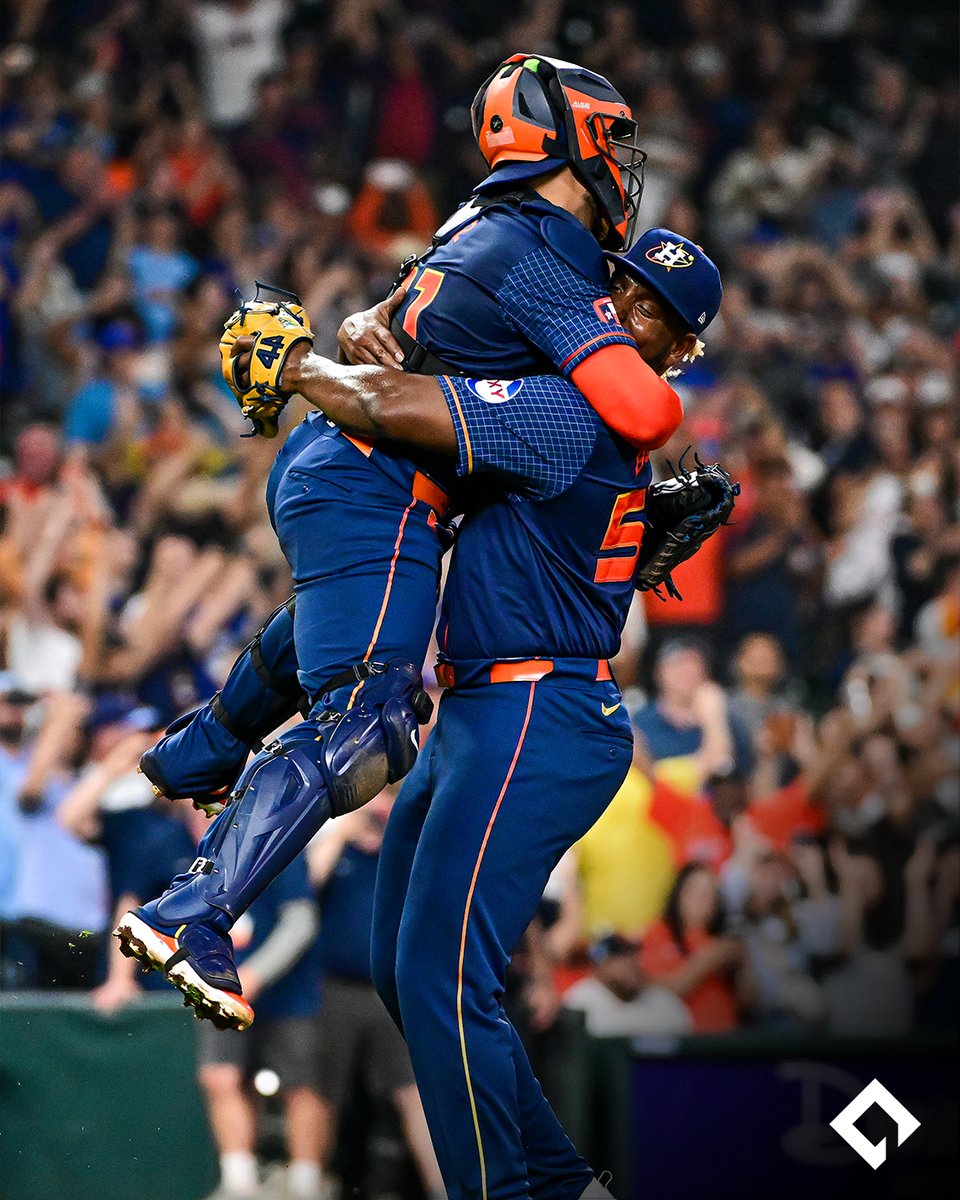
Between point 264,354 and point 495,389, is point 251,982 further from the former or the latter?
point 495,389

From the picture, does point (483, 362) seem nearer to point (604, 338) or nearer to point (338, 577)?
point (604, 338)

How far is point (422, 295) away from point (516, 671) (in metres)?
0.86

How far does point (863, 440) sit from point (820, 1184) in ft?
16.8

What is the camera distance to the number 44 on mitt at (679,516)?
425 centimetres

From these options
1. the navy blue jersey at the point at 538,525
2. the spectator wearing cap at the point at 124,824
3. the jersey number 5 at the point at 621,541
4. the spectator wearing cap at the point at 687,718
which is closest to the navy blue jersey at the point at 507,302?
the navy blue jersey at the point at 538,525

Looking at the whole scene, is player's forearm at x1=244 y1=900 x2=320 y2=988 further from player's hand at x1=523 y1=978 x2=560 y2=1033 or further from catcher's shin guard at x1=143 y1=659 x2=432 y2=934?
catcher's shin guard at x1=143 y1=659 x2=432 y2=934

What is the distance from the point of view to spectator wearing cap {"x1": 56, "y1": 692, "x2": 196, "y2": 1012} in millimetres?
6535

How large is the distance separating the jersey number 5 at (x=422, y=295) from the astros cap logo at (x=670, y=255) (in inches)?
18.4

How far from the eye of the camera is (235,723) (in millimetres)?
4258

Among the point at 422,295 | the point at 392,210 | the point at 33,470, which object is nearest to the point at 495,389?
the point at 422,295

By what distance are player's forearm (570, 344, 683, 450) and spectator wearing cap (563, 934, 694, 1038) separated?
4104 mm

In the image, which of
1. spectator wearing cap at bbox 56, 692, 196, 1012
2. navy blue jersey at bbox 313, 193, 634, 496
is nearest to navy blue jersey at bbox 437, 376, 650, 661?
navy blue jersey at bbox 313, 193, 634, 496

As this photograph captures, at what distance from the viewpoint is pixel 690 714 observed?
8773 millimetres

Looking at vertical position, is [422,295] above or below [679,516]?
above
